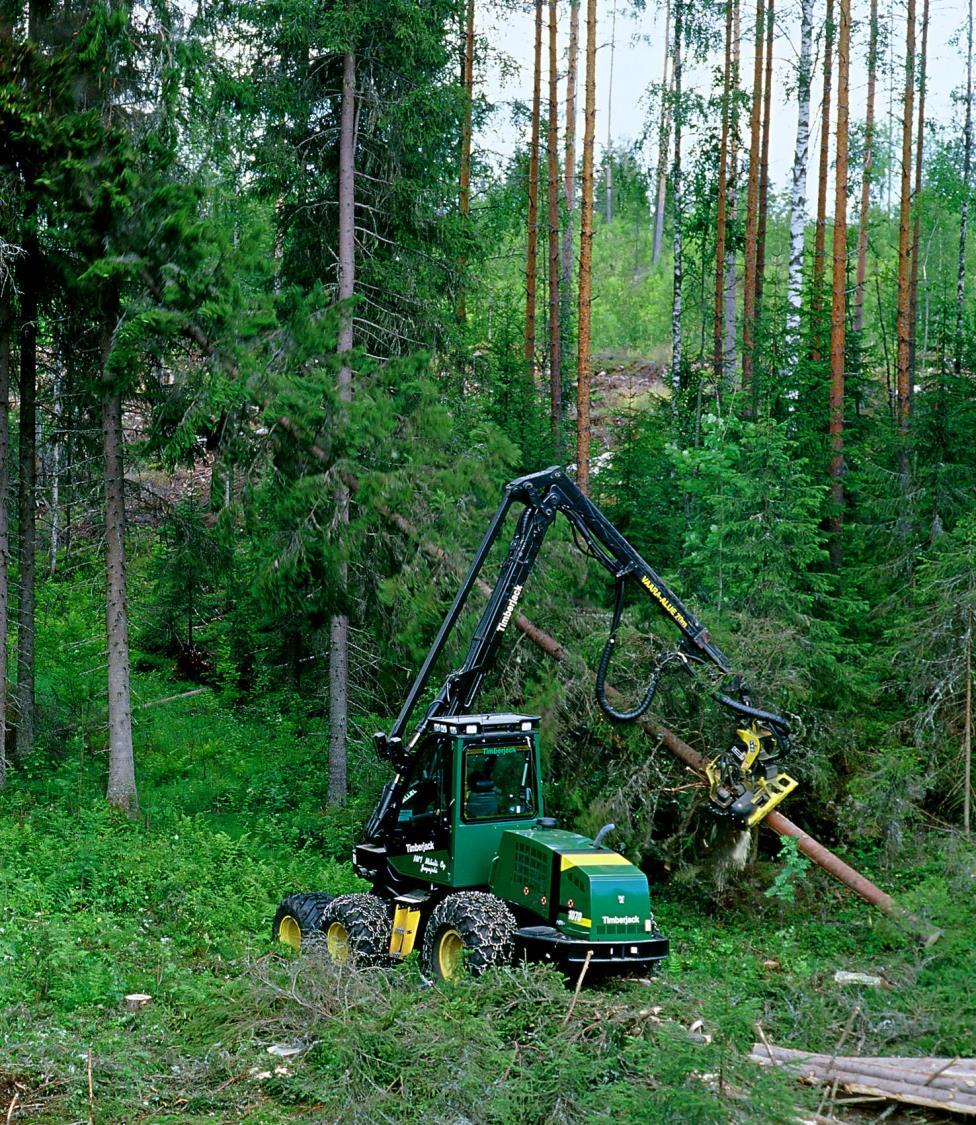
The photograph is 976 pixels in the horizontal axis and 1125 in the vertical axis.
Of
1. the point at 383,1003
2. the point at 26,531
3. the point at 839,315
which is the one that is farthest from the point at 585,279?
the point at 383,1003

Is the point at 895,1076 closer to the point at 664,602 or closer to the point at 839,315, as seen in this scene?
the point at 664,602

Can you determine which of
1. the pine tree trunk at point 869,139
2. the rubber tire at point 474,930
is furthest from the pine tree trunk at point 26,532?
the pine tree trunk at point 869,139

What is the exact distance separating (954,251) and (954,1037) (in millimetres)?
40533

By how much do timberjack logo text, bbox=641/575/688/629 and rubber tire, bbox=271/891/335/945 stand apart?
4.20m

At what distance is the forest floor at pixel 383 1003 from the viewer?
7.12m

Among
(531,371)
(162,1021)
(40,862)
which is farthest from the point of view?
(531,371)

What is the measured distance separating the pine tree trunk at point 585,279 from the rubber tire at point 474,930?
9.63 meters

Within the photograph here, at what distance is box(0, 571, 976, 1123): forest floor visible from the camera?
7.12m

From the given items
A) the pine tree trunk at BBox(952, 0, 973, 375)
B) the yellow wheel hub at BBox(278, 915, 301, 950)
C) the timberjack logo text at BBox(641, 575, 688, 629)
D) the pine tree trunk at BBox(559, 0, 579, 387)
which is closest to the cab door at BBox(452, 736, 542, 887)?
the yellow wheel hub at BBox(278, 915, 301, 950)

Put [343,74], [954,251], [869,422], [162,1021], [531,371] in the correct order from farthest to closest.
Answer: [954,251] → [531,371] → [869,422] → [343,74] → [162,1021]

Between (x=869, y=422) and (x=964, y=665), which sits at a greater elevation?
(x=869, y=422)

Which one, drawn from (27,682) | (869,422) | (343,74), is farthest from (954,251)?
(27,682)

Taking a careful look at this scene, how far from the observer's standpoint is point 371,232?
1711cm

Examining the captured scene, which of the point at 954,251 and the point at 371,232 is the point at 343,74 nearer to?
the point at 371,232
